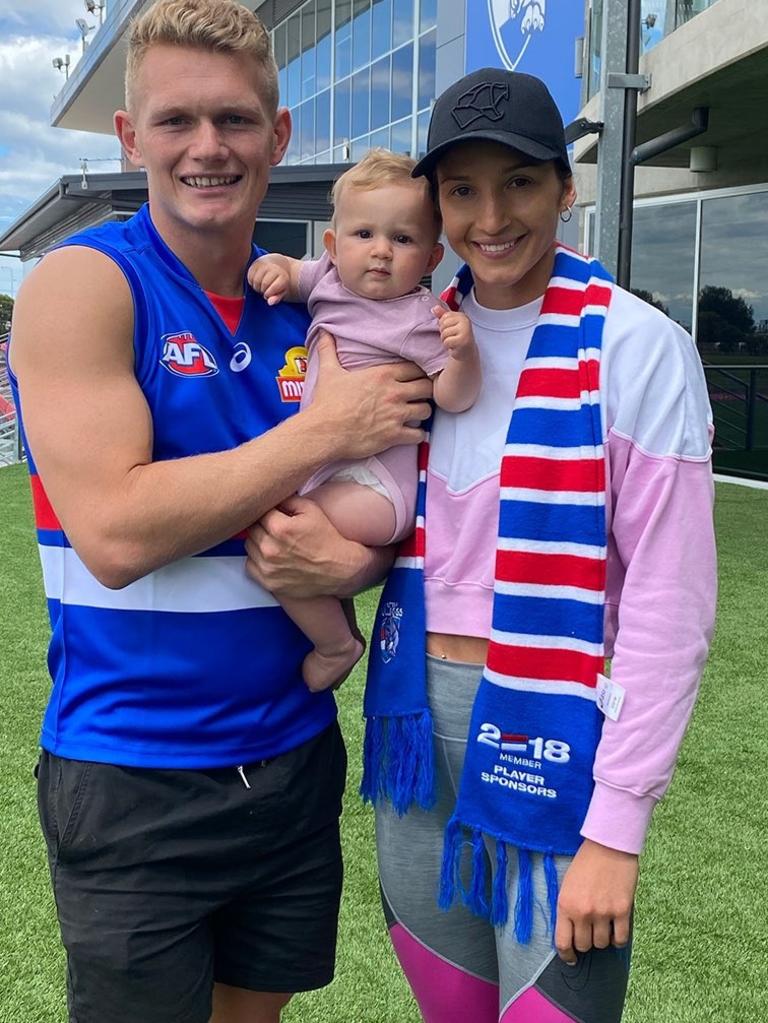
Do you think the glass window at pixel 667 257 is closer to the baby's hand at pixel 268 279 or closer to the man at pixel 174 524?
the baby's hand at pixel 268 279

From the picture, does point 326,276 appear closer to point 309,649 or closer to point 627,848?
point 309,649

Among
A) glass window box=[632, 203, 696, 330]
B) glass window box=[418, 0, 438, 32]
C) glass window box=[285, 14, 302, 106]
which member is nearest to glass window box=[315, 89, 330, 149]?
glass window box=[285, 14, 302, 106]

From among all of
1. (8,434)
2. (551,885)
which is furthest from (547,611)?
(8,434)

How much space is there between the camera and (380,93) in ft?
64.5

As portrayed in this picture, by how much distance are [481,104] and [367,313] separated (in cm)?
56

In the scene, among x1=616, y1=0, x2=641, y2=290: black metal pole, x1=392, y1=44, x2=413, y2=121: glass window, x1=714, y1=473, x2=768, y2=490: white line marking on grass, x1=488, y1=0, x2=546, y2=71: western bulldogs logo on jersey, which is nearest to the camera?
x1=616, y1=0, x2=641, y2=290: black metal pole

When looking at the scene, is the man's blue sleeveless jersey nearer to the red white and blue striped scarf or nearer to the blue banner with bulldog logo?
the red white and blue striped scarf

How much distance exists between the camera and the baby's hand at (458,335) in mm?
1674

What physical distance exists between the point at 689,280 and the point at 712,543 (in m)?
12.9

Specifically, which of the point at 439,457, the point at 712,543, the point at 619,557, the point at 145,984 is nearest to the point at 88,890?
the point at 145,984

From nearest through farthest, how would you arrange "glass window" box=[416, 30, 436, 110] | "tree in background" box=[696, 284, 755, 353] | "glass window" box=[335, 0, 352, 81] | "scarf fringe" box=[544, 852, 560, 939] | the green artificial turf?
"scarf fringe" box=[544, 852, 560, 939] < the green artificial turf < "tree in background" box=[696, 284, 755, 353] < "glass window" box=[416, 30, 436, 110] < "glass window" box=[335, 0, 352, 81]

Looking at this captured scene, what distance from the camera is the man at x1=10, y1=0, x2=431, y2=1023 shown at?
165 centimetres

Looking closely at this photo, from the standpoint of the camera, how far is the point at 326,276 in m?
2.09

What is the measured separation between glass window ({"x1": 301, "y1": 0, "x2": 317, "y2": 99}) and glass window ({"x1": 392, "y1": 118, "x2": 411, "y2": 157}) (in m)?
5.32
